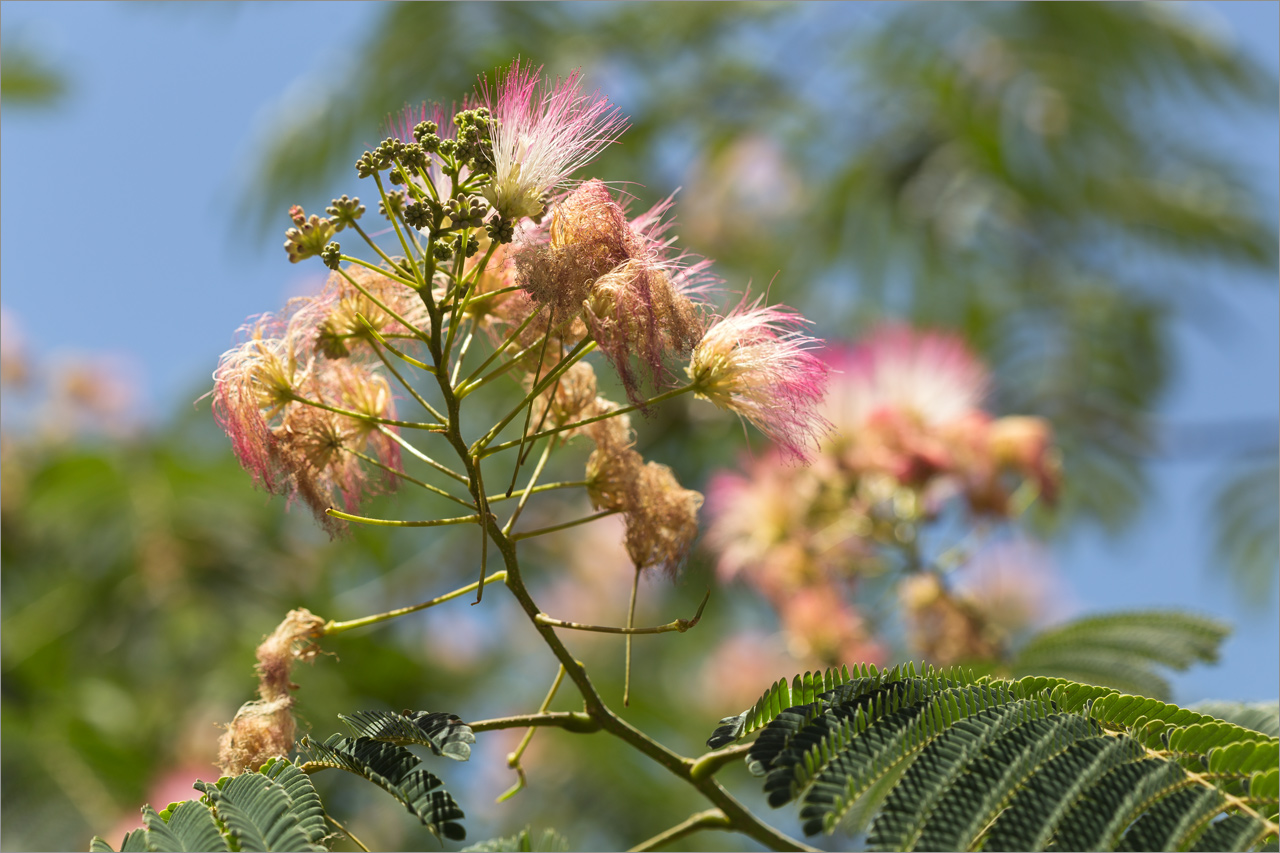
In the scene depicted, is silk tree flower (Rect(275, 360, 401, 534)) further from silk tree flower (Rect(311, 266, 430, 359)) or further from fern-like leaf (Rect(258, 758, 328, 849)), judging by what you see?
fern-like leaf (Rect(258, 758, 328, 849))

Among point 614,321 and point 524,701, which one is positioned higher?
point 524,701

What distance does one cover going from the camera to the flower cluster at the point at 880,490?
353cm

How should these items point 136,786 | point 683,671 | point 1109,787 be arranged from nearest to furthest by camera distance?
point 1109,787
point 136,786
point 683,671

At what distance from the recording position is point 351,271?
1.75 m

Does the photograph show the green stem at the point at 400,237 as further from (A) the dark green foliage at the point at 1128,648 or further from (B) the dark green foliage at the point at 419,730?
(A) the dark green foliage at the point at 1128,648

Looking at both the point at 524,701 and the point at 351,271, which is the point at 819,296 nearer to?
the point at 524,701

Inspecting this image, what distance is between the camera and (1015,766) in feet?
4.27

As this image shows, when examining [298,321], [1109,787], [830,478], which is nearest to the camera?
[1109,787]

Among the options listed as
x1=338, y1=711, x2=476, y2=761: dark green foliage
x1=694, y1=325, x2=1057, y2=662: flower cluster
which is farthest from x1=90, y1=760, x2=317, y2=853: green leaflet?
x1=694, y1=325, x2=1057, y2=662: flower cluster

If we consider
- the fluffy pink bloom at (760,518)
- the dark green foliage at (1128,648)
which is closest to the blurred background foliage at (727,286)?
the fluffy pink bloom at (760,518)

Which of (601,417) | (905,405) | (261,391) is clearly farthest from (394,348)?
(905,405)

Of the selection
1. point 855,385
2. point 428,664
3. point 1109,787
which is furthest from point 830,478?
point 428,664

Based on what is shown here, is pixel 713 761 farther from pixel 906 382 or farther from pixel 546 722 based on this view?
pixel 906 382

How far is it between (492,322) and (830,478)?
6.91ft
